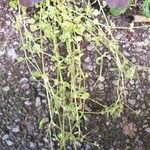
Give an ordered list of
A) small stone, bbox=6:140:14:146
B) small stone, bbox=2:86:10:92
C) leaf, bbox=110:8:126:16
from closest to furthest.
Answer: small stone, bbox=6:140:14:146, small stone, bbox=2:86:10:92, leaf, bbox=110:8:126:16

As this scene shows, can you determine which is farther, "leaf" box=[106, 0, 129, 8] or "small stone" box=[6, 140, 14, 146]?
"leaf" box=[106, 0, 129, 8]

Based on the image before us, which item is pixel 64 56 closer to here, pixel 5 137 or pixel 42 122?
pixel 42 122

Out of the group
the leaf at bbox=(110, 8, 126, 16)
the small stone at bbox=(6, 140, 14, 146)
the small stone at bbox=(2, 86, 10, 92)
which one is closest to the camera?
the small stone at bbox=(6, 140, 14, 146)

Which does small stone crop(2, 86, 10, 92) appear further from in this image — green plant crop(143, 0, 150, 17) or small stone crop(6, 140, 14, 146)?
green plant crop(143, 0, 150, 17)

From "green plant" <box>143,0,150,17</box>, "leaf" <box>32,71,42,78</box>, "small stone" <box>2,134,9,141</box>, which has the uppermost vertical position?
"green plant" <box>143,0,150,17</box>

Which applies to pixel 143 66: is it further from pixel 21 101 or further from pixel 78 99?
pixel 21 101

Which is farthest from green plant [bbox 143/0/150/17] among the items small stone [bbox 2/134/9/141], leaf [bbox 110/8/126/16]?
small stone [bbox 2/134/9/141]

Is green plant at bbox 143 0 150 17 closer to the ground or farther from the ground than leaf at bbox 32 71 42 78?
farther from the ground

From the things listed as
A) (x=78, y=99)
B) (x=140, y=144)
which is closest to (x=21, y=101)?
(x=78, y=99)

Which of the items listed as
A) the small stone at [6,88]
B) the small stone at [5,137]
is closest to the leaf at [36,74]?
the small stone at [6,88]

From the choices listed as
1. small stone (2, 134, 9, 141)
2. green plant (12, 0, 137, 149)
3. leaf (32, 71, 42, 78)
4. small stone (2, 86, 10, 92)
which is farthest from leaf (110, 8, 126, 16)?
small stone (2, 134, 9, 141)
